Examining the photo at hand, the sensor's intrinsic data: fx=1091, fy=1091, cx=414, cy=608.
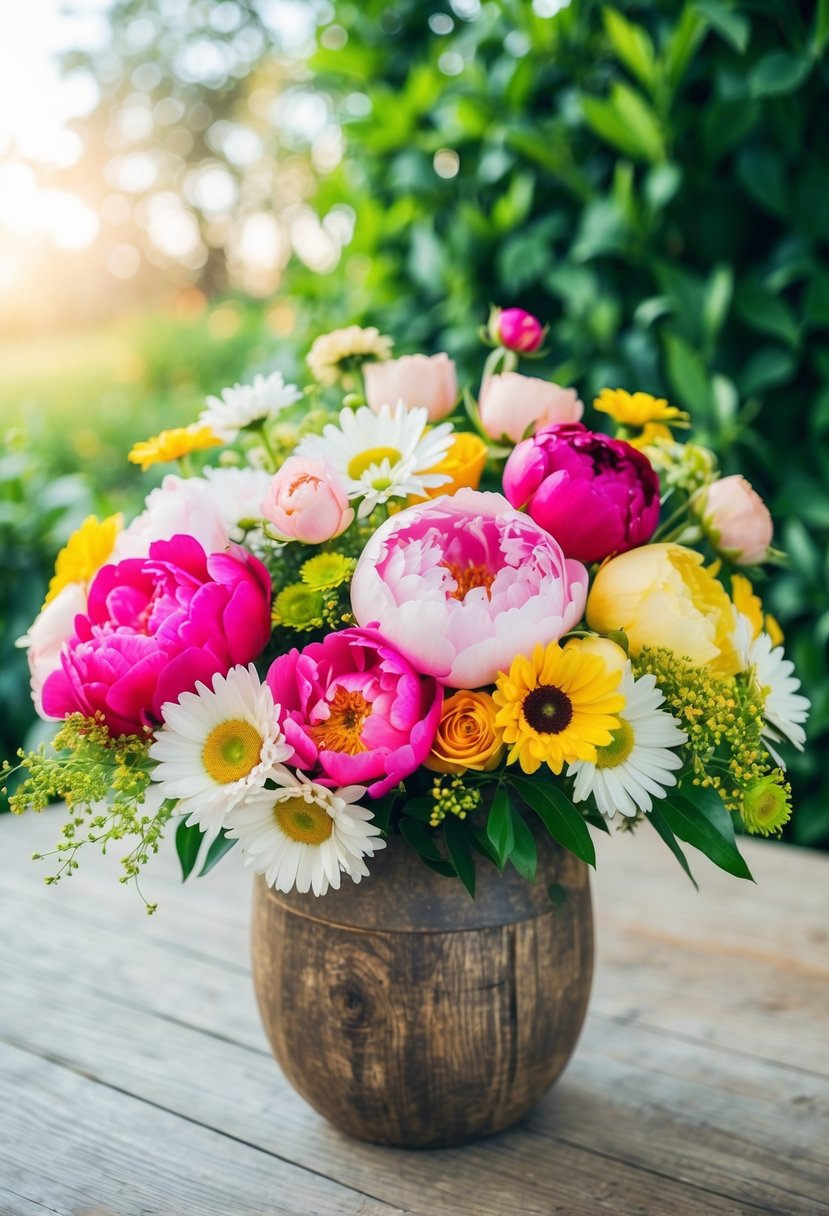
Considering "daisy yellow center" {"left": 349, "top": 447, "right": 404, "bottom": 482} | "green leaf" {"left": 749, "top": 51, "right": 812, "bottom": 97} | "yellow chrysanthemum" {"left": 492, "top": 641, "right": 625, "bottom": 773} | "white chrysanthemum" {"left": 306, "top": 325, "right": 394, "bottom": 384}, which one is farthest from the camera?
"green leaf" {"left": 749, "top": 51, "right": 812, "bottom": 97}

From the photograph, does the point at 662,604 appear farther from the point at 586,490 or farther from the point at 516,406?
the point at 516,406

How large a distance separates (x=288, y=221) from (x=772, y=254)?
12.8 feet

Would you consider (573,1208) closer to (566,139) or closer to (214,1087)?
(214,1087)

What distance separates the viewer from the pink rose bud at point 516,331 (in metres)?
0.76

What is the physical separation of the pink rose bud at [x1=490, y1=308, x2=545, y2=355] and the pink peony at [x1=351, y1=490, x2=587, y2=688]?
189 mm

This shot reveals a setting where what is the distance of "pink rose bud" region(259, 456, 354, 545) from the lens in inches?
24.3

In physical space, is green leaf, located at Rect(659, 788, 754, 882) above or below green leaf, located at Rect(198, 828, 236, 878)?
above

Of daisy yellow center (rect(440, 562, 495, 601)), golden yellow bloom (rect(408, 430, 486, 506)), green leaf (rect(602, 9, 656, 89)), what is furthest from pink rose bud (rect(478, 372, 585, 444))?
green leaf (rect(602, 9, 656, 89))

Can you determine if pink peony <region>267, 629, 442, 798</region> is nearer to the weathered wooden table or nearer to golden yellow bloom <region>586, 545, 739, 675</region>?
golden yellow bloom <region>586, 545, 739, 675</region>

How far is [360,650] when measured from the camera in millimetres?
604

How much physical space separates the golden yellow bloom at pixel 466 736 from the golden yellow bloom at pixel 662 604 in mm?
92

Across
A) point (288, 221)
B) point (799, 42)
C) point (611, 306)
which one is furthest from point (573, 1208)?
point (288, 221)

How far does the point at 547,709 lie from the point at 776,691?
0.19 m

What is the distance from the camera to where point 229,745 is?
1.97ft
